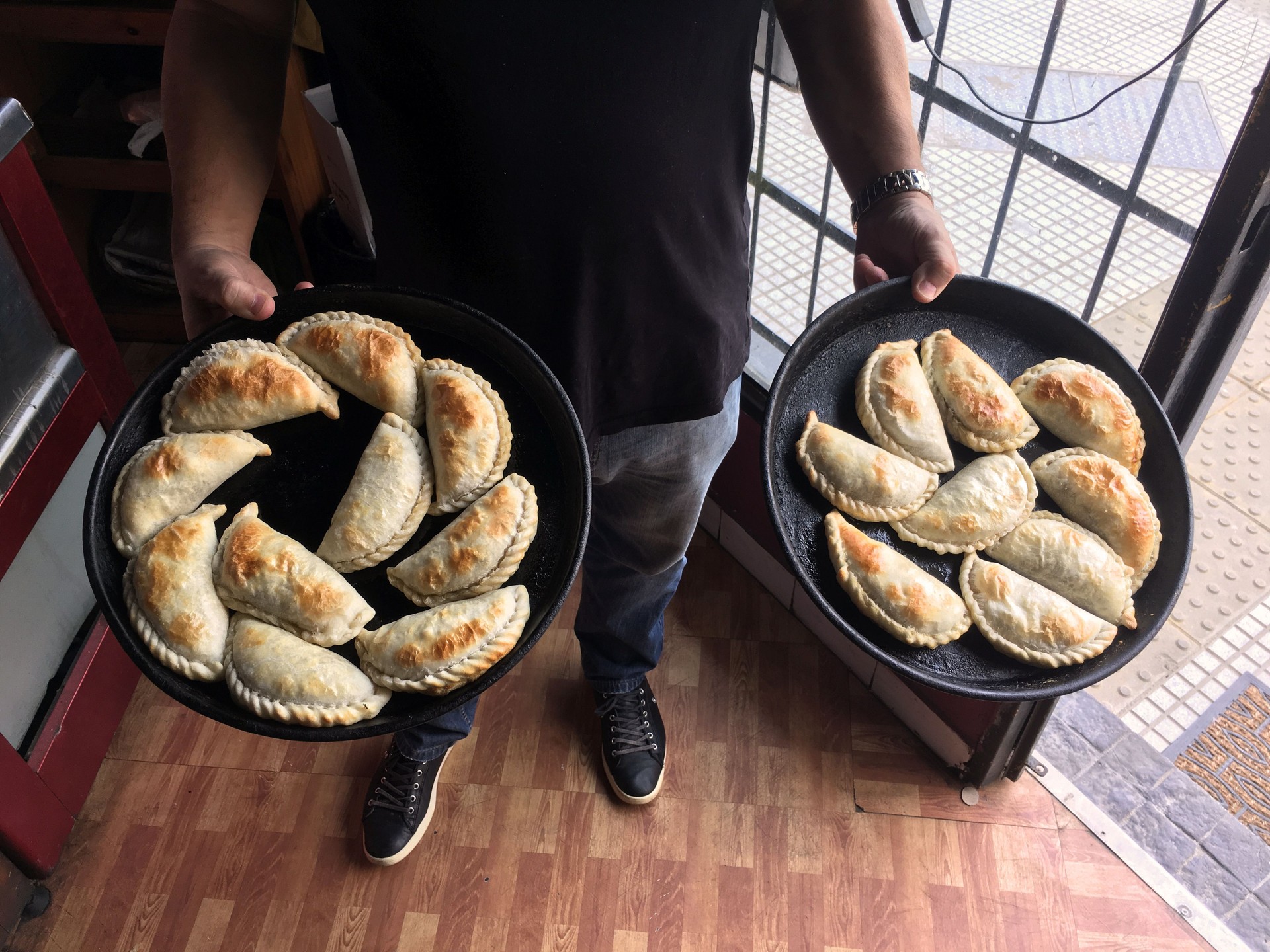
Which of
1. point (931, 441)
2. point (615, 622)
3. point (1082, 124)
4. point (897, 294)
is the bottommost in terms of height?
point (615, 622)

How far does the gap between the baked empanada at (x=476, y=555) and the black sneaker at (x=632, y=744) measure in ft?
3.13

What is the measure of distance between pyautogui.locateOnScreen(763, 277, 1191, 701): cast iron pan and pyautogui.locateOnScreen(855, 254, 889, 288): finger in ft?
0.09

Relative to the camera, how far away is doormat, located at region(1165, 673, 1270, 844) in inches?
74.6

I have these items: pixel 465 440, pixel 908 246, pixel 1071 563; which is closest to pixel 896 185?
pixel 908 246

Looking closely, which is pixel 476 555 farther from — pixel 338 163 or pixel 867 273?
pixel 338 163

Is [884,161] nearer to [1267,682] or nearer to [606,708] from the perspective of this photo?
[606,708]

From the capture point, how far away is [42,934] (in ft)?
5.80

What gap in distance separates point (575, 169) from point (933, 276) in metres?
0.48

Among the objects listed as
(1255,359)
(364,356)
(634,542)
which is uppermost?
(364,356)

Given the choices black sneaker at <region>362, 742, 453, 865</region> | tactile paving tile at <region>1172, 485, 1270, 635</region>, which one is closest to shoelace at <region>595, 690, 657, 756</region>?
black sneaker at <region>362, 742, 453, 865</region>

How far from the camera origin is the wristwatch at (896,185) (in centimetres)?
124

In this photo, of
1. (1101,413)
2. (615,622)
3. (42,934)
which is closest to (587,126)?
(1101,413)

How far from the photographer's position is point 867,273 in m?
1.25

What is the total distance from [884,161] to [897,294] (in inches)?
7.5
